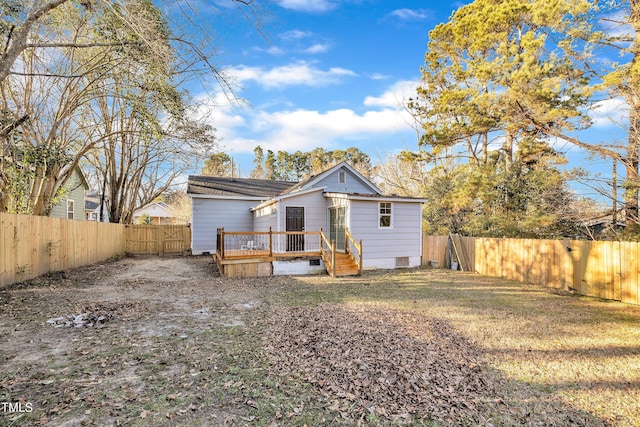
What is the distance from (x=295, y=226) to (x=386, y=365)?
9.09 metres

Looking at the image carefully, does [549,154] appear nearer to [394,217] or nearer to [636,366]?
[394,217]

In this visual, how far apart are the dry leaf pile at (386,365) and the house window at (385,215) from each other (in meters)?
6.85

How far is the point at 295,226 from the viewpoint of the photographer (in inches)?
498

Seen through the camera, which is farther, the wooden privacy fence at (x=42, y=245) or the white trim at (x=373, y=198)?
the white trim at (x=373, y=198)

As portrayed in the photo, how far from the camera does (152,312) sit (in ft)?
19.2

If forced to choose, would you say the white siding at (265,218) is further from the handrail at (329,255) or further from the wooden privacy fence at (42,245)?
the wooden privacy fence at (42,245)

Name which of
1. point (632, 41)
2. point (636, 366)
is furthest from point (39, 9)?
point (632, 41)

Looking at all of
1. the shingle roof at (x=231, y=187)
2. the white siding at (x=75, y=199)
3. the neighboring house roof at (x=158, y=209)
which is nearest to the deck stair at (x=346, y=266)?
the shingle roof at (x=231, y=187)

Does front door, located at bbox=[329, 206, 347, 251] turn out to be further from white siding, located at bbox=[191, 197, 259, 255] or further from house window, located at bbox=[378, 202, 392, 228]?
white siding, located at bbox=[191, 197, 259, 255]

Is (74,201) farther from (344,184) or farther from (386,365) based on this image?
(386,365)

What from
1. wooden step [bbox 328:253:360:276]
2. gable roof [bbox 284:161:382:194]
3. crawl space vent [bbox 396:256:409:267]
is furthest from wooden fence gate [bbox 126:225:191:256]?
crawl space vent [bbox 396:256:409:267]

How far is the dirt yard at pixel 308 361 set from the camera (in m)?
2.93

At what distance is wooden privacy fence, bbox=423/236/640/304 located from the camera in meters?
7.40

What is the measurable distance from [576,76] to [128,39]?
14364mm
